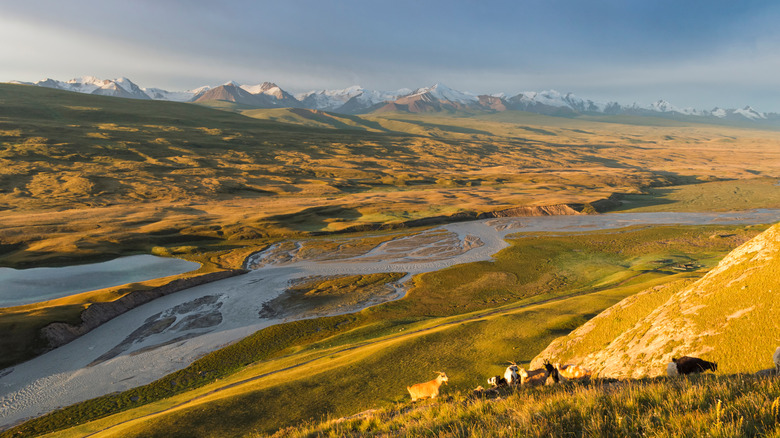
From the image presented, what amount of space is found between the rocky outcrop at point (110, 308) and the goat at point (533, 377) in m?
40.7

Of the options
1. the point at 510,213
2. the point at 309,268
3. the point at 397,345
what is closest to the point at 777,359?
the point at 397,345

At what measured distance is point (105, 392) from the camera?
2736 centimetres

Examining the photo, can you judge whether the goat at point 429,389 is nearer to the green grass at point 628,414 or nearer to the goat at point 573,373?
the goat at point 573,373

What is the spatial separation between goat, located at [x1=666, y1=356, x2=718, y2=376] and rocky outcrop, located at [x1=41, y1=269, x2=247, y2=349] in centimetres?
4444

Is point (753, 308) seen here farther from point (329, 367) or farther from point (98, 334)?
point (98, 334)

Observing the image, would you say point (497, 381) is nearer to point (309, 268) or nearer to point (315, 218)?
point (309, 268)

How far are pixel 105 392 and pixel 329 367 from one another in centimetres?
1723

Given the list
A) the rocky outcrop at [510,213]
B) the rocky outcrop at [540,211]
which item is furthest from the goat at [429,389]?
the rocky outcrop at [540,211]

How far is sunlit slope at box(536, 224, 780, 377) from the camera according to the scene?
9.77 metres

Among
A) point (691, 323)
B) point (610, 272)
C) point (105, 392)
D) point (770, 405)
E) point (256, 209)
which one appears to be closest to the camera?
point (770, 405)

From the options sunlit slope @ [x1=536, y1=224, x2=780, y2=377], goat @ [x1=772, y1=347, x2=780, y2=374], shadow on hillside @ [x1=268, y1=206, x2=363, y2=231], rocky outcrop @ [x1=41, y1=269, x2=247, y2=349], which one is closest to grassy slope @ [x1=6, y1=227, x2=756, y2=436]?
sunlit slope @ [x1=536, y1=224, x2=780, y2=377]

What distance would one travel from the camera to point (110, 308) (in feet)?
135

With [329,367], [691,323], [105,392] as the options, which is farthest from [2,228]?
[691,323]

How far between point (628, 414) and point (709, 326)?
20.2 feet
